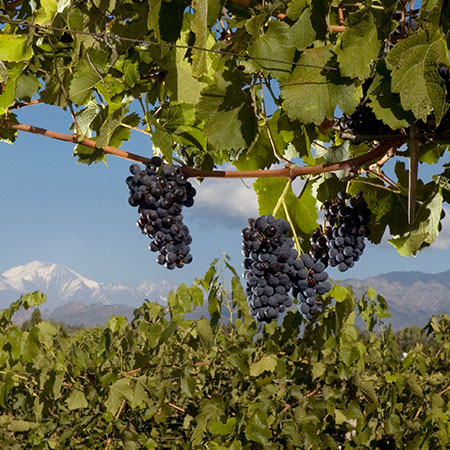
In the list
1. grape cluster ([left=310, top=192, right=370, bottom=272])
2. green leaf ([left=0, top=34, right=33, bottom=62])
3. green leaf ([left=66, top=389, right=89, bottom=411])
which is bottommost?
green leaf ([left=66, top=389, right=89, bottom=411])

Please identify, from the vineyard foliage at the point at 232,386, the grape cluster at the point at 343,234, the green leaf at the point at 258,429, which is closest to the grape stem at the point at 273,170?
the grape cluster at the point at 343,234

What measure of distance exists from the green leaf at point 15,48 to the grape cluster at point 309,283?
2.86 ft

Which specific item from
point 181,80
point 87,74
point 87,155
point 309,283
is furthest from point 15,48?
point 309,283

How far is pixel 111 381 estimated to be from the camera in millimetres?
2449

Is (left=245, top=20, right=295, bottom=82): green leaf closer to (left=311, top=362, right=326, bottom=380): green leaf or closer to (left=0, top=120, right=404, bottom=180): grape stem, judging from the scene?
(left=0, top=120, right=404, bottom=180): grape stem

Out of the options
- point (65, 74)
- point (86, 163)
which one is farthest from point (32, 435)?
point (65, 74)

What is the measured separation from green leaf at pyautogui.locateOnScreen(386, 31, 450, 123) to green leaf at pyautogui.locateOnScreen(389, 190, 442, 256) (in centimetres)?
49

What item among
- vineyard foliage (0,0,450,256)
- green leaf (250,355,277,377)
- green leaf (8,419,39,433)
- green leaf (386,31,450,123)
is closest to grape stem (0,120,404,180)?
vineyard foliage (0,0,450,256)

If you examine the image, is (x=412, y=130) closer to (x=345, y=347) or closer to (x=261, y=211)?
(x=261, y=211)

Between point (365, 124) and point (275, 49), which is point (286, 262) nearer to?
point (365, 124)

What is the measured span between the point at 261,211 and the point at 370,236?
33 centimetres

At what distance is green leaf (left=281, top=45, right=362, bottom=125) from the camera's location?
1.11 m

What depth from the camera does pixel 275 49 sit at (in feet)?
3.70

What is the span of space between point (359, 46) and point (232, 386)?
1819mm
